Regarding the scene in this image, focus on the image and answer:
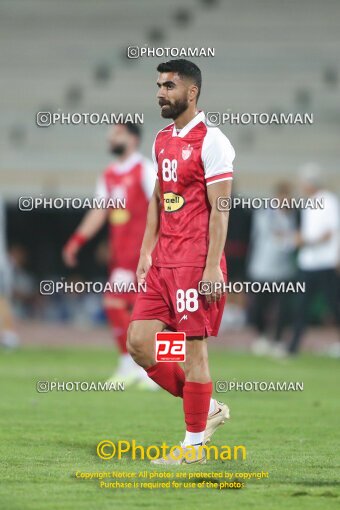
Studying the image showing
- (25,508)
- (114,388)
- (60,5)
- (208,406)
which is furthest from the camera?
(60,5)

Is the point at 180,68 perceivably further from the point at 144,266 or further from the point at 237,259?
the point at 237,259

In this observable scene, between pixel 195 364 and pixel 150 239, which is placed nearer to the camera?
pixel 195 364

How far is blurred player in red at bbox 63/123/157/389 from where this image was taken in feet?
33.8

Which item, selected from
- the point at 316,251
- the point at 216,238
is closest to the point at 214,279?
the point at 216,238

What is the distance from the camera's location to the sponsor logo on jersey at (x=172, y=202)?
20.7 ft

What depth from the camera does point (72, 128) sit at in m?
22.0

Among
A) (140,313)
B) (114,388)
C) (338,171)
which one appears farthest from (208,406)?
(338,171)

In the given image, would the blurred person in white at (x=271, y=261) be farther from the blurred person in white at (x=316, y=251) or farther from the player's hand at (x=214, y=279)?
the player's hand at (x=214, y=279)

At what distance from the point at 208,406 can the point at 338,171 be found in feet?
51.3

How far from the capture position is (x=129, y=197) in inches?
407

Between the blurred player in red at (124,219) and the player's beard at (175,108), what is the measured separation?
392 cm

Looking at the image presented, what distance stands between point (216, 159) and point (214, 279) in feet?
2.08

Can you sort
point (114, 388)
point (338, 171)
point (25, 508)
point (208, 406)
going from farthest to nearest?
point (338, 171) < point (114, 388) < point (208, 406) < point (25, 508)

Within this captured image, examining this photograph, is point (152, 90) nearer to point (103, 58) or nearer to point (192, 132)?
point (103, 58)
